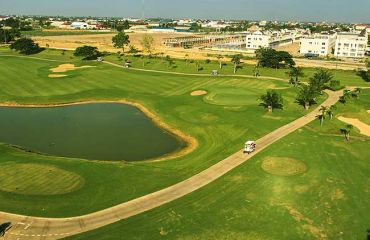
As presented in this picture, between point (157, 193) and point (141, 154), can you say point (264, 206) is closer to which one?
point (157, 193)

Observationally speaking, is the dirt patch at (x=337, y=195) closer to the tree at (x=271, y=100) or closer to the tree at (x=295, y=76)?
the tree at (x=271, y=100)

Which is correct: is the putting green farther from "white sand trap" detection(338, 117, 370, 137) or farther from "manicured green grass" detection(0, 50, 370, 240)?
"white sand trap" detection(338, 117, 370, 137)

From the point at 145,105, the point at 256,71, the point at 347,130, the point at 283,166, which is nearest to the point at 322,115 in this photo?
the point at 347,130

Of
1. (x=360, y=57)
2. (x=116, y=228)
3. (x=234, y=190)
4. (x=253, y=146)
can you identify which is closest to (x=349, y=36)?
(x=360, y=57)

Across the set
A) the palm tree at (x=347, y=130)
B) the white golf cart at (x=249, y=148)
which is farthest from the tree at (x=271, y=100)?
the white golf cart at (x=249, y=148)

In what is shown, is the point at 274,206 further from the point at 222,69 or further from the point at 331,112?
the point at 222,69
